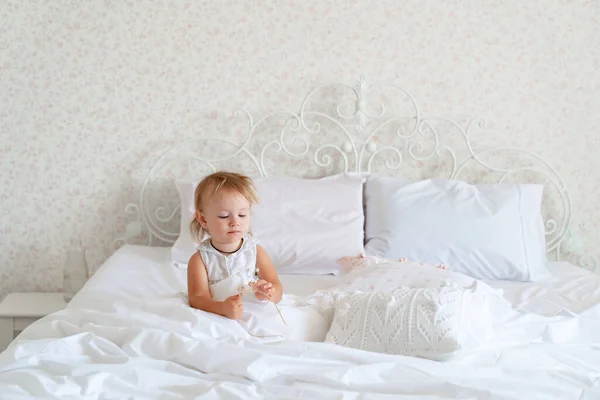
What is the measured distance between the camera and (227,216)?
213 centimetres

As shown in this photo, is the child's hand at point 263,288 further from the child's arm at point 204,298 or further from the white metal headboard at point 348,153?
the white metal headboard at point 348,153

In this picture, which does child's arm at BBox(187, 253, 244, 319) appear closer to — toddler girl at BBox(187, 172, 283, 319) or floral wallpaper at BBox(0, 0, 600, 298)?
toddler girl at BBox(187, 172, 283, 319)

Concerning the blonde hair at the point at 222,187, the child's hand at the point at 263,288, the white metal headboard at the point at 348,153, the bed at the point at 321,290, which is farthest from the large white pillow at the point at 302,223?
the child's hand at the point at 263,288

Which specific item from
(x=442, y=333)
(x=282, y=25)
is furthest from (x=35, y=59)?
(x=442, y=333)

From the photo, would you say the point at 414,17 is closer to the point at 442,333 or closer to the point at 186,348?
the point at 442,333

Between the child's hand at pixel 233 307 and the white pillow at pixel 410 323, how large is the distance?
0.25 m

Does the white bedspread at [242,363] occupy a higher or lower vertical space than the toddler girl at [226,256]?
Answer: lower

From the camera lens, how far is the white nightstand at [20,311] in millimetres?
2955

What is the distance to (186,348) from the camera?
1789mm

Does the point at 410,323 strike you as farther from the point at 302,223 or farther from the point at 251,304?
the point at 302,223

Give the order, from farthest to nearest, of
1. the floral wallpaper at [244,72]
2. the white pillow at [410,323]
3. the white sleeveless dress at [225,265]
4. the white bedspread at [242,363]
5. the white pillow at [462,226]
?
the floral wallpaper at [244,72] → the white pillow at [462,226] → the white sleeveless dress at [225,265] → the white pillow at [410,323] → the white bedspread at [242,363]

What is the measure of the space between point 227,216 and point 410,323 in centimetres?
58

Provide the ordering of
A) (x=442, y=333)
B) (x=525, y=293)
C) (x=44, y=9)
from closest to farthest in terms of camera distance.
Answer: (x=442, y=333) < (x=525, y=293) < (x=44, y=9)

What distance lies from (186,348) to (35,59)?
184 cm
